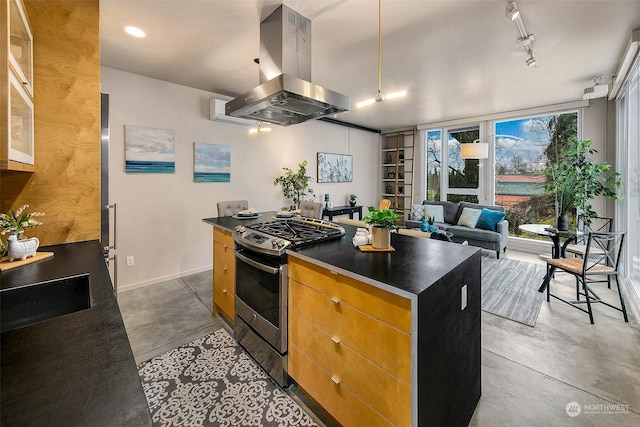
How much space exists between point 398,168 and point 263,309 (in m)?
6.08

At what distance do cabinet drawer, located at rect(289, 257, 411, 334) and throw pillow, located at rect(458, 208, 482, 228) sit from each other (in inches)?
182

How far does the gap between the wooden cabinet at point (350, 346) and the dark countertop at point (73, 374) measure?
90 centimetres

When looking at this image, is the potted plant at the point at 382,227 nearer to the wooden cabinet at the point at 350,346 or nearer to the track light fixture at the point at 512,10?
the wooden cabinet at the point at 350,346

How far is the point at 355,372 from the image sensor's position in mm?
1332

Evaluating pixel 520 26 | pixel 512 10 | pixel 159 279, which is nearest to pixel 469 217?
pixel 520 26

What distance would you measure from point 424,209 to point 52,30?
583 centimetres

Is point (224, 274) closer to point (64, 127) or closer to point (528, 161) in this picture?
point (64, 127)

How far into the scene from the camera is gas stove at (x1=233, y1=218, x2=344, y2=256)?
5.68 ft

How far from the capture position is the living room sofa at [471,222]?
4.73 meters

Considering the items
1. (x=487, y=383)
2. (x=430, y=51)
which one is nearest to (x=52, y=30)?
(x=430, y=51)

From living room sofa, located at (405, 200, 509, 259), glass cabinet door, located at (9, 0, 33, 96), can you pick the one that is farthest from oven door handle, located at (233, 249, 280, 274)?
living room sofa, located at (405, 200, 509, 259)

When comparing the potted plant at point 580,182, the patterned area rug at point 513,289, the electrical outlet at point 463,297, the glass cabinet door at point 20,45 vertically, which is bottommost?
the patterned area rug at point 513,289

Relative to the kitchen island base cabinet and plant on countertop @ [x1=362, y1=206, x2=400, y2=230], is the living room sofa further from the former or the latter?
plant on countertop @ [x1=362, y1=206, x2=400, y2=230]

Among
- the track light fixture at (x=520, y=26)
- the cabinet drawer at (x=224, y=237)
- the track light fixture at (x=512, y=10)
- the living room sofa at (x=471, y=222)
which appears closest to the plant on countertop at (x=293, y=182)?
the cabinet drawer at (x=224, y=237)
